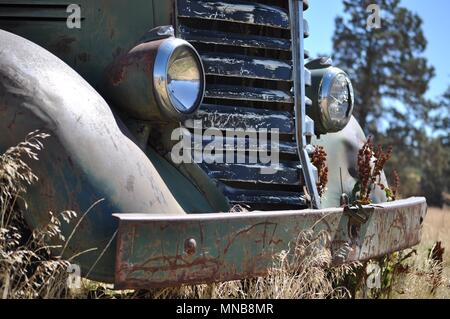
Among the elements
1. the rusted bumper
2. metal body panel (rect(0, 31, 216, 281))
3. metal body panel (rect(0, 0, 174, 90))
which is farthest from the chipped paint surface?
the rusted bumper

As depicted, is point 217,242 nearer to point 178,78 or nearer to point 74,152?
point 74,152

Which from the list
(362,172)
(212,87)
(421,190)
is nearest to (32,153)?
(212,87)

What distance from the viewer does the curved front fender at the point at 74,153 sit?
3.02 meters

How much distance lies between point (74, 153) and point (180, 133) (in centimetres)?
90

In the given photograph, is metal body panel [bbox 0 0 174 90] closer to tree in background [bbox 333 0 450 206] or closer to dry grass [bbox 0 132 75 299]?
dry grass [bbox 0 132 75 299]

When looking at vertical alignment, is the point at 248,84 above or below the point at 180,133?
above

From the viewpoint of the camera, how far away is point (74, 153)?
10.1ft

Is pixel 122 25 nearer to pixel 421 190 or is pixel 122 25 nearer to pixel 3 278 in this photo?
pixel 3 278

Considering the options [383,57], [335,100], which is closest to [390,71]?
[383,57]

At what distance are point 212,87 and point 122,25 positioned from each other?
2.04 feet

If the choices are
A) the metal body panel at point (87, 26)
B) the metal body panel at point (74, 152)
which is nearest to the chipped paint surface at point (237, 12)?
the metal body panel at point (87, 26)

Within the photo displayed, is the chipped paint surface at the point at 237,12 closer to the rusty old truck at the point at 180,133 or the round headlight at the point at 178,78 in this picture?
the rusty old truck at the point at 180,133

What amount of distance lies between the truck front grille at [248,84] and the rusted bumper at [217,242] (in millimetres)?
442
